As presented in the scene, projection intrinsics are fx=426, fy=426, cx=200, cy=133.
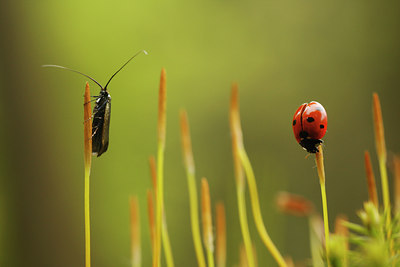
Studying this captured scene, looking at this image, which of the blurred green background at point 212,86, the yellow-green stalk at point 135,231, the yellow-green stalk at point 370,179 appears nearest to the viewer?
the yellow-green stalk at point 370,179

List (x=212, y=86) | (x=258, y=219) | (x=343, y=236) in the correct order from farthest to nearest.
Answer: (x=212, y=86)
(x=258, y=219)
(x=343, y=236)

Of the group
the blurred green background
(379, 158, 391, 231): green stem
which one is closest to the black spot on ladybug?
(379, 158, 391, 231): green stem

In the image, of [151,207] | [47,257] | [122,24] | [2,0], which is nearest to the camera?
[151,207]

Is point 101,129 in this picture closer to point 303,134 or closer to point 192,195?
point 192,195

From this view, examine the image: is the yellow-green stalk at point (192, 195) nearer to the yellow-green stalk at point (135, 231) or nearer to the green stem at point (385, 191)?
the yellow-green stalk at point (135, 231)

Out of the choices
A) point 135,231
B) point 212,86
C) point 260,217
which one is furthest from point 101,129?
point 212,86

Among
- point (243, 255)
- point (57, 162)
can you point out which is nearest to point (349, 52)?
point (57, 162)

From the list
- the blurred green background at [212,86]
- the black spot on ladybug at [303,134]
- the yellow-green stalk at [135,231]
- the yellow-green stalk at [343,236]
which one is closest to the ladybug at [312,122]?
the black spot on ladybug at [303,134]

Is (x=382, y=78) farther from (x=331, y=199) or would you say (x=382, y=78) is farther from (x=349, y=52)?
(x=331, y=199)
